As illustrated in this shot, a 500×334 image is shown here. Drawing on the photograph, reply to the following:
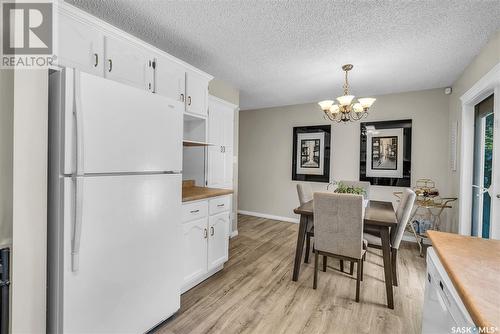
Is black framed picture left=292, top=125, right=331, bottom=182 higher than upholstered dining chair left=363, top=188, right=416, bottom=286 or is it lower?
higher

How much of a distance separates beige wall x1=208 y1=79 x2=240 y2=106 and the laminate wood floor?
2.34m

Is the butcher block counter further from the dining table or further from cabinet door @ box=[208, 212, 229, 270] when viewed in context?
the dining table

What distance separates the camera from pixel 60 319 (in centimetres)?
123

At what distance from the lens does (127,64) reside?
6.45ft

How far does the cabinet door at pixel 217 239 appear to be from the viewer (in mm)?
2406

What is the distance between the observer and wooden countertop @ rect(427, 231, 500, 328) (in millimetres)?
642

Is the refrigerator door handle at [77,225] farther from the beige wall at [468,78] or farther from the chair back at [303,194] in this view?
the beige wall at [468,78]

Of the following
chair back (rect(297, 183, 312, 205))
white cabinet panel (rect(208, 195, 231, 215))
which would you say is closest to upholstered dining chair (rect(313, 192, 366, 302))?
chair back (rect(297, 183, 312, 205))

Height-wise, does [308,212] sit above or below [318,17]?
below

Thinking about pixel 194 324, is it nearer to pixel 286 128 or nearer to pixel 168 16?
pixel 168 16

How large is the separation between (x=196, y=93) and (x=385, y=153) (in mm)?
3223

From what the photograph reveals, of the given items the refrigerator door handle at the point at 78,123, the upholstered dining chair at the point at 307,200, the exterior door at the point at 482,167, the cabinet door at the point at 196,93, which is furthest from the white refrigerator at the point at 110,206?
the exterior door at the point at 482,167

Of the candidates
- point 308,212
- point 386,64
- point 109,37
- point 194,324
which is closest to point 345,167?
point 386,64

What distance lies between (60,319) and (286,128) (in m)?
4.49
